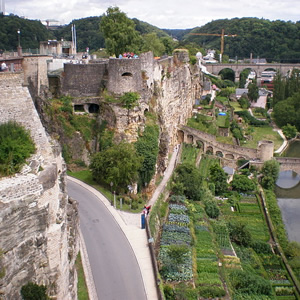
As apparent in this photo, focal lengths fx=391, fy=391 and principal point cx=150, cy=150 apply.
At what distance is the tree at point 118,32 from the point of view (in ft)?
124

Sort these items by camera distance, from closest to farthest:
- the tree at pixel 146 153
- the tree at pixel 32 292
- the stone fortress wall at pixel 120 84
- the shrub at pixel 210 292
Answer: the tree at pixel 32 292 → the shrub at pixel 210 292 → the tree at pixel 146 153 → the stone fortress wall at pixel 120 84

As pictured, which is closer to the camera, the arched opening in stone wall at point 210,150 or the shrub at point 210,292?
the shrub at point 210,292

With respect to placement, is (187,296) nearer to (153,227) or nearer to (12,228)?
(153,227)

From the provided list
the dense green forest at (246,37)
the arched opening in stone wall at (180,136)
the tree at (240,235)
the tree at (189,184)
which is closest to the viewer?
the tree at (240,235)

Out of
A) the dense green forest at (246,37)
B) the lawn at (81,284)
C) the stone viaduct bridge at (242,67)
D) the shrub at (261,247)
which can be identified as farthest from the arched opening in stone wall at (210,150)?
the stone viaduct bridge at (242,67)

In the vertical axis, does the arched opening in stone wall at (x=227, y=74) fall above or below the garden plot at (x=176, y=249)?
above

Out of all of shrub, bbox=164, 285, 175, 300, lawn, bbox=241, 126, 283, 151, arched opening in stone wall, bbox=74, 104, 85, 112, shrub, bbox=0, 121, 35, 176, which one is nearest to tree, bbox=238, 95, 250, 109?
lawn, bbox=241, 126, 283, 151

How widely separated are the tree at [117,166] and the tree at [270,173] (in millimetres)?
18684

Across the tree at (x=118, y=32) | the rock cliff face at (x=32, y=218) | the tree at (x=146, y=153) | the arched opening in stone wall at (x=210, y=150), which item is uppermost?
the tree at (x=118, y=32)

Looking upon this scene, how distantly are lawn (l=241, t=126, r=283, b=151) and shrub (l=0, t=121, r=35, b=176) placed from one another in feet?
137

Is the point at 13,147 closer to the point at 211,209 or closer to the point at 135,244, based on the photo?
the point at 135,244

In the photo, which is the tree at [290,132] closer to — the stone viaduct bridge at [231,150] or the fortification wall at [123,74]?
the stone viaduct bridge at [231,150]

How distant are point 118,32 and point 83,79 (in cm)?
882

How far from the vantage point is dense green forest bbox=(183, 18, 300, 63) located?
386ft
